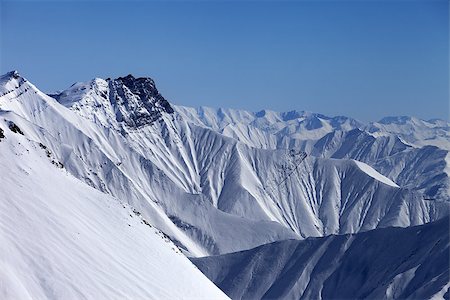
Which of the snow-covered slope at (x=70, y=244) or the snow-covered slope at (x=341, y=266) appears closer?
the snow-covered slope at (x=70, y=244)

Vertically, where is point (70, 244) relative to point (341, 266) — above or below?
above

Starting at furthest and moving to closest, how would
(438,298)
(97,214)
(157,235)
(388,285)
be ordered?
(388,285)
(438,298)
(157,235)
(97,214)

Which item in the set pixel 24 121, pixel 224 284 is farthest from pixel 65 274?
pixel 24 121

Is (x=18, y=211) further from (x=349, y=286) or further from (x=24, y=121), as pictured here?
(x=24, y=121)

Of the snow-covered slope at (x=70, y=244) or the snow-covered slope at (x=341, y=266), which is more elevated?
the snow-covered slope at (x=70, y=244)
